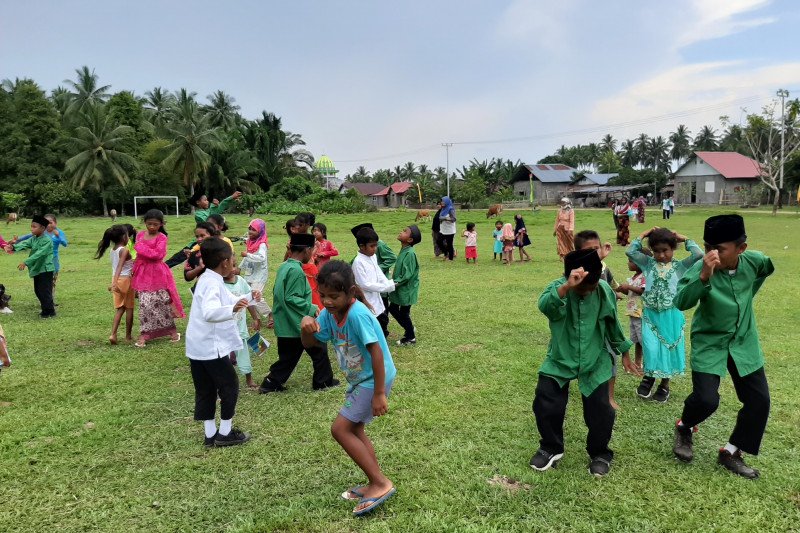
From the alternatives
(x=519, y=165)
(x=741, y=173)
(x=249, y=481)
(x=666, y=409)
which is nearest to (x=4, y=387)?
(x=249, y=481)

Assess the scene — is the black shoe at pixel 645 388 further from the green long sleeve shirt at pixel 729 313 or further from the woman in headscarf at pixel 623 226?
the woman in headscarf at pixel 623 226

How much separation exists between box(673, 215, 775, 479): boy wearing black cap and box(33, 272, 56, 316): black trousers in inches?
353

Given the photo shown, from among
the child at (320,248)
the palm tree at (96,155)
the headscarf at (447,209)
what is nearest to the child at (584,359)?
the child at (320,248)

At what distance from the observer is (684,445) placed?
12.4 ft

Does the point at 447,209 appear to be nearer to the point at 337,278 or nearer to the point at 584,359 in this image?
the point at 584,359

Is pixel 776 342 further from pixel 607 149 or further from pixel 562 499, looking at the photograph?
pixel 607 149

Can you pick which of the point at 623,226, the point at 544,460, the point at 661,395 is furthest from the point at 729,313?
the point at 623,226

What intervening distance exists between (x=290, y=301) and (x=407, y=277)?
2048 mm

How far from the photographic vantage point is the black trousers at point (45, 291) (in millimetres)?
8781

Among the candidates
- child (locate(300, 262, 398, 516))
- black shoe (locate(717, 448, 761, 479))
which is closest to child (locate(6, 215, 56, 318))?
child (locate(300, 262, 398, 516))

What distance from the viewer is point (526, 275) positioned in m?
12.7

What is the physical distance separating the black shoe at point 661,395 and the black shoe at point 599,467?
1.50 meters

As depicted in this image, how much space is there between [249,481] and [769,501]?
123 inches

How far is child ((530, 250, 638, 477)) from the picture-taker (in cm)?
353
